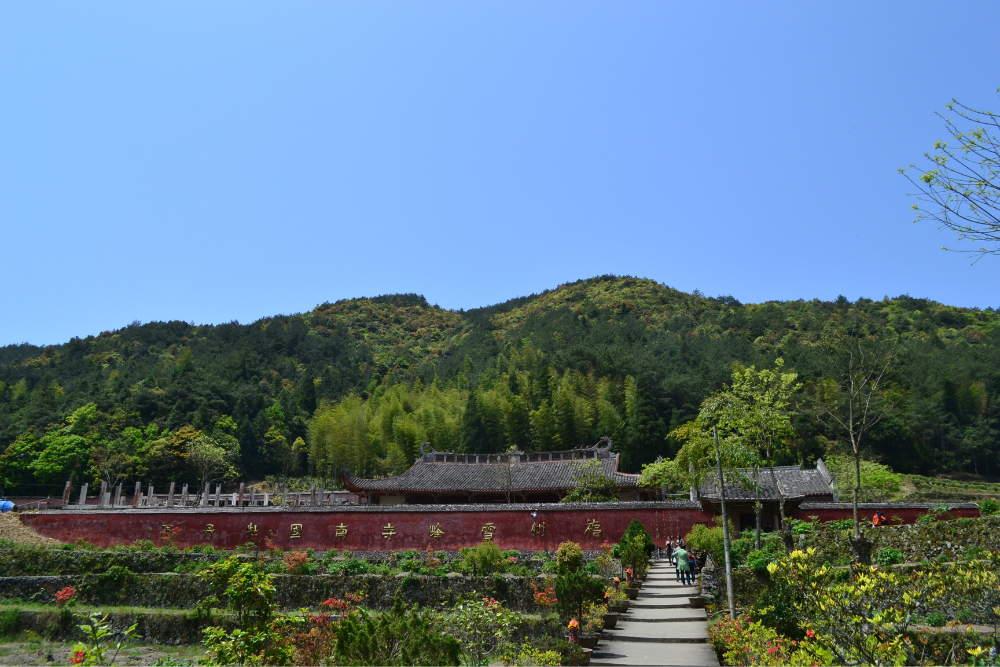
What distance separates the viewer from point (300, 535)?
21422mm

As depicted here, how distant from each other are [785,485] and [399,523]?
1564 centimetres

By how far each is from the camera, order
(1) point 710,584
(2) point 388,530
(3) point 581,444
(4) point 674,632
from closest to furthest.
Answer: (4) point 674,632 < (1) point 710,584 < (2) point 388,530 < (3) point 581,444

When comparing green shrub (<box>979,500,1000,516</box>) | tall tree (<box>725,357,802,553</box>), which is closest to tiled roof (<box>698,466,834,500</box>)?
tall tree (<box>725,357,802,553</box>)

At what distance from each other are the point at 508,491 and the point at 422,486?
4.50 meters

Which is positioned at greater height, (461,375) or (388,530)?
(461,375)

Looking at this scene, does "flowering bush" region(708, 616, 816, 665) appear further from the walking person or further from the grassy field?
the grassy field

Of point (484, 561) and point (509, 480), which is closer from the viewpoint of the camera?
point (484, 561)

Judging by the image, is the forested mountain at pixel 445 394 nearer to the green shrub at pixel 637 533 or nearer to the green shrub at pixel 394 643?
the green shrub at pixel 637 533

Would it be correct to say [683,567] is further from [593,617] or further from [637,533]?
[593,617]

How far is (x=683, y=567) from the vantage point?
15086 mm

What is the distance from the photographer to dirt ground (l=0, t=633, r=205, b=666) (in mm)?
14461

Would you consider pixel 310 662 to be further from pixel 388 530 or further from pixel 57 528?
pixel 57 528

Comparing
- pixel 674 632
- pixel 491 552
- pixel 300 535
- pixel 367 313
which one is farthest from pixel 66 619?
pixel 367 313

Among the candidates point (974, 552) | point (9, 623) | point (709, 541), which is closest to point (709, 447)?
point (709, 541)
